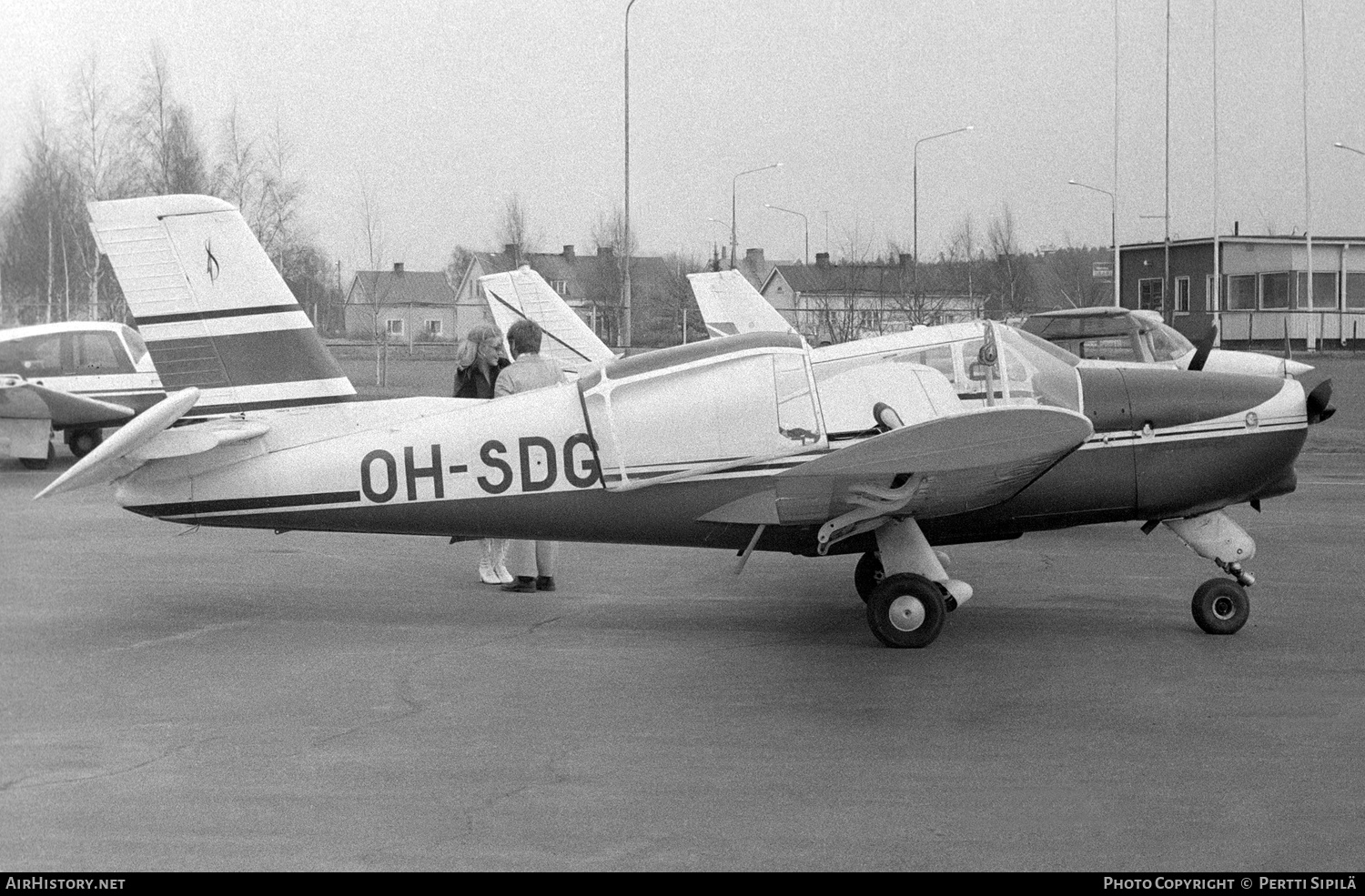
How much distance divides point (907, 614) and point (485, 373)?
3894 millimetres

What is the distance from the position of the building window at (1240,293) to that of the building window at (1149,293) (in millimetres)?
2909

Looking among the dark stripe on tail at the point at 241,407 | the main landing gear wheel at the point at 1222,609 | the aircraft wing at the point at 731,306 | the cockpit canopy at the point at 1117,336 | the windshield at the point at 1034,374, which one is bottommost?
the main landing gear wheel at the point at 1222,609

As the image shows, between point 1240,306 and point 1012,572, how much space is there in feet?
140

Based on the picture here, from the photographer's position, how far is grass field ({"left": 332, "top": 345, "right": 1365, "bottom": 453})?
71.9 ft

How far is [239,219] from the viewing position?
841 cm

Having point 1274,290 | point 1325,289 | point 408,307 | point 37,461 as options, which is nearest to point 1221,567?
point 37,461

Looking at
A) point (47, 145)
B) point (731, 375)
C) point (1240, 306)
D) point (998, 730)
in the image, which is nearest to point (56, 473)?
point (47, 145)

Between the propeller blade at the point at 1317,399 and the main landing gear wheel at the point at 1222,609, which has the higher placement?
the propeller blade at the point at 1317,399

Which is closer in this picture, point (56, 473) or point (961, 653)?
point (961, 653)

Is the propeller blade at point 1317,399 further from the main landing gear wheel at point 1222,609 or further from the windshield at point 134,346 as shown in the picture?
the windshield at point 134,346

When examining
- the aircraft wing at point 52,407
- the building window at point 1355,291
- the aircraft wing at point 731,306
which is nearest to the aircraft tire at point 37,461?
the aircraft wing at point 52,407

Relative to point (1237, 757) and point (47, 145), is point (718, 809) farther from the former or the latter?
point (47, 145)

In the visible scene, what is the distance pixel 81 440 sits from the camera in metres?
18.3

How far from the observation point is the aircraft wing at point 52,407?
55.6 ft
